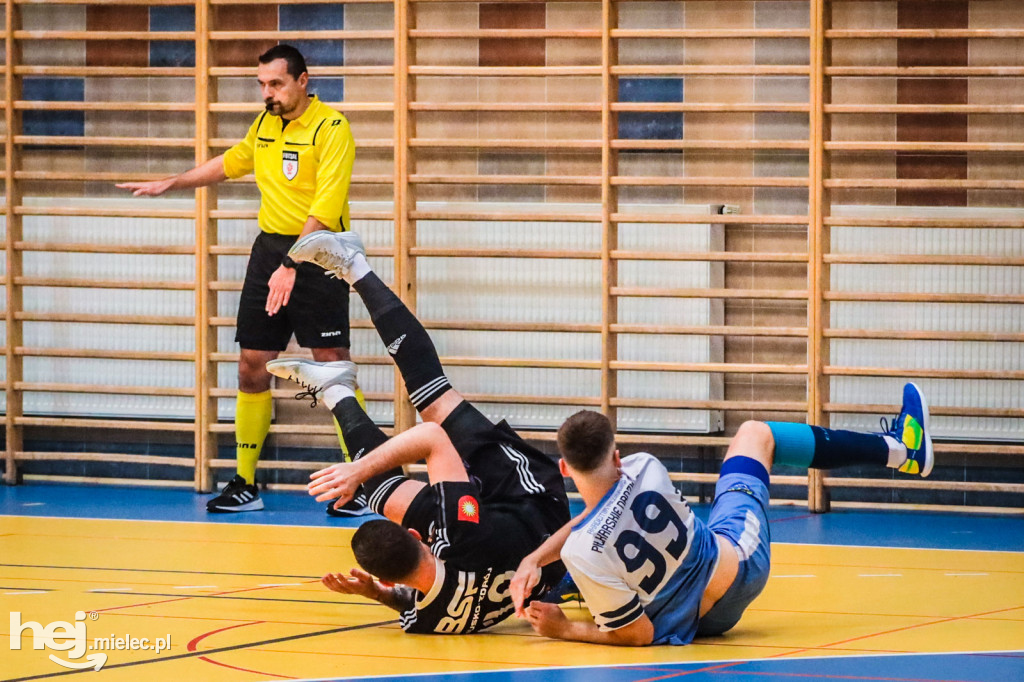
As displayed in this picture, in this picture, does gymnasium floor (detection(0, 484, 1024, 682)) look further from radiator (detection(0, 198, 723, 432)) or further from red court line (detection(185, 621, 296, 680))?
radiator (detection(0, 198, 723, 432))

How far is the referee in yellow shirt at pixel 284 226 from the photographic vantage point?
20.5ft

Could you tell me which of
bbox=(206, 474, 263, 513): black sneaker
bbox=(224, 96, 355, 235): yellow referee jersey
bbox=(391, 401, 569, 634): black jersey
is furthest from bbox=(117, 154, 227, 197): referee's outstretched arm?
bbox=(391, 401, 569, 634): black jersey

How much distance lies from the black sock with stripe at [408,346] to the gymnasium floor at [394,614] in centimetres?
68

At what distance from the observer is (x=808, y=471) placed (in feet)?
21.9

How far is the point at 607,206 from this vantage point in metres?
6.74

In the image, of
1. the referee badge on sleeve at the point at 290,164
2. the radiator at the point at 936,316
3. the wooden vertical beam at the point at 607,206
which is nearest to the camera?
the referee badge on sleeve at the point at 290,164

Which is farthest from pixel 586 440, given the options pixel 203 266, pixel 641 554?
pixel 203 266

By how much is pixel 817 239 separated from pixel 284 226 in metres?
2.31

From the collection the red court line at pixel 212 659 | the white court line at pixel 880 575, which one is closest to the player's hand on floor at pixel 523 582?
the red court line at pixel 212 659

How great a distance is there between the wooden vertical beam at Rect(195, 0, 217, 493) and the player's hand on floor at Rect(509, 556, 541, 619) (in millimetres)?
3697

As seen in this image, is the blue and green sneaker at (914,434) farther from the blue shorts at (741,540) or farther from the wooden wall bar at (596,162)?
the wooden wall bar at (596,162)

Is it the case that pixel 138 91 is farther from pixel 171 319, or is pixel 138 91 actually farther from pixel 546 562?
pixel 546 562

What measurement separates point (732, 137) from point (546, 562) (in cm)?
360

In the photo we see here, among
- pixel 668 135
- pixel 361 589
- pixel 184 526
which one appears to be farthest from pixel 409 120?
pixel 361 589
